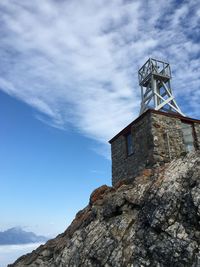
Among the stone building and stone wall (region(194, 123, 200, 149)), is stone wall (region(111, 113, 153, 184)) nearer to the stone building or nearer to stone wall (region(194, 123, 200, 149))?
the stone building

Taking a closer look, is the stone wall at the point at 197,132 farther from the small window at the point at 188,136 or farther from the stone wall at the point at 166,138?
the stone wall at the point at 166,138

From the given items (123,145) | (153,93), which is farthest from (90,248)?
(153,93)

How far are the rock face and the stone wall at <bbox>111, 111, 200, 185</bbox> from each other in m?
3.51

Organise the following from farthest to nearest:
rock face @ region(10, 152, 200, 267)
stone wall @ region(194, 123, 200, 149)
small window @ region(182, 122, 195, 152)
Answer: stone wall @ region(194, 123, 200, 149)
small window @ region(182, 122, 195, 152)
rock face @ region(10, 152, 200, 267)

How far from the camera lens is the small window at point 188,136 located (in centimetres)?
2438

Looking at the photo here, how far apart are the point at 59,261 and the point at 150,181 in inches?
256

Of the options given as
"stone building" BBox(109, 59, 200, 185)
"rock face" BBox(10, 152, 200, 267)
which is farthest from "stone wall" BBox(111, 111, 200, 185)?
"rock face" BBox(10, 152, 200, 267)

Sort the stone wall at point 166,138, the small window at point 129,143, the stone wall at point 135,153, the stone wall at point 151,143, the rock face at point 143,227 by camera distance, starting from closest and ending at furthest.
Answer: the rock face at point 143,227 < the stone wall at point 166,138 < the stone wall at point 151,143 < the stone wall at point 135,153 < the small window at point 129,143

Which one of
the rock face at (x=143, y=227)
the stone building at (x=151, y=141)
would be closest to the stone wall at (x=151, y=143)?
the stone building at (x=151, y=141)

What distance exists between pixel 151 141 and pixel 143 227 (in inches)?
355

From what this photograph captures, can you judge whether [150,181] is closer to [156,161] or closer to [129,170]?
[156,161]

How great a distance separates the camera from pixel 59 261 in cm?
1709

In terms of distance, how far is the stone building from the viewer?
22766mm

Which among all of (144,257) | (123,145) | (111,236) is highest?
(123,145)
